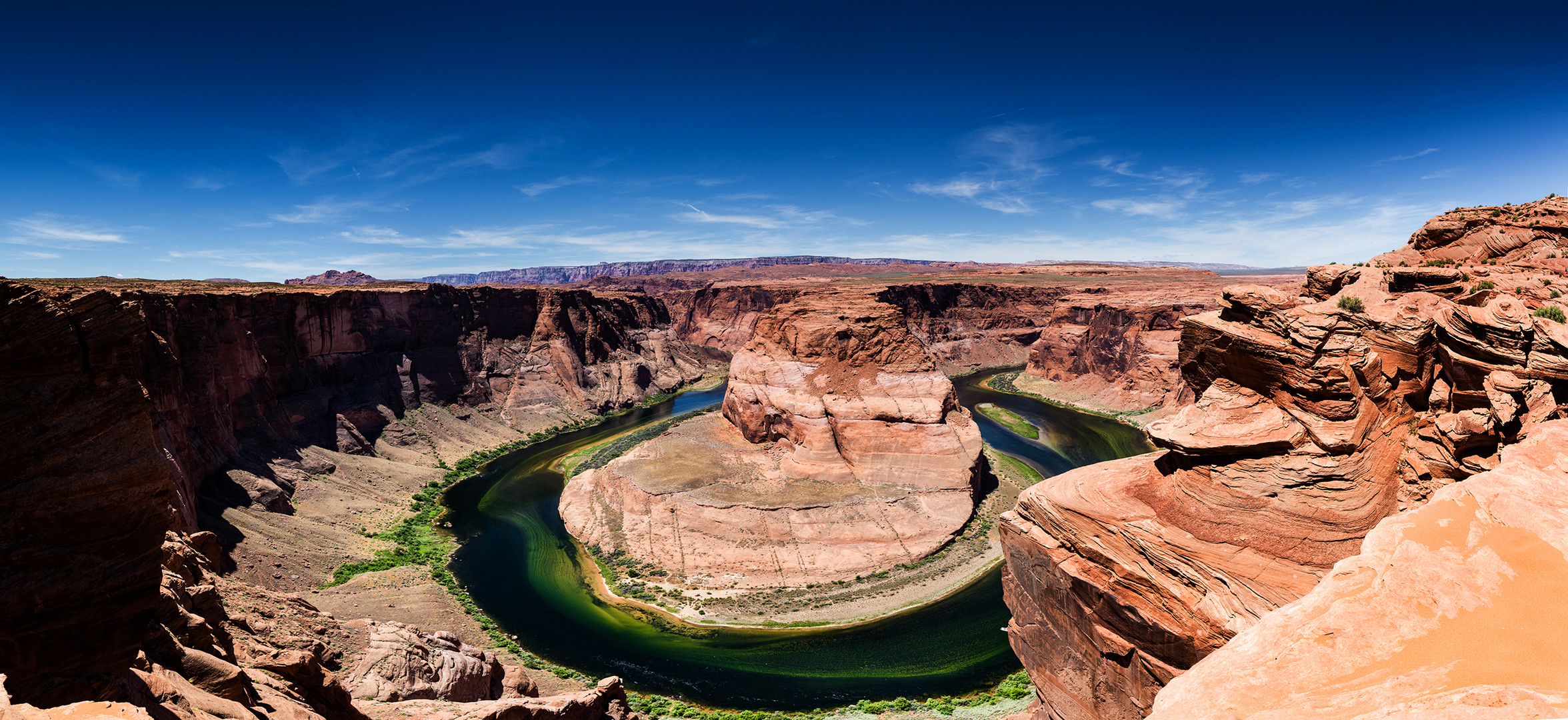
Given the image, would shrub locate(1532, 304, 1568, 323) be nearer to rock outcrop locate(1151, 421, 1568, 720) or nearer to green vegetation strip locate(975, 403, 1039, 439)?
rock outcrop locate(1151, 421, 1568, 720)

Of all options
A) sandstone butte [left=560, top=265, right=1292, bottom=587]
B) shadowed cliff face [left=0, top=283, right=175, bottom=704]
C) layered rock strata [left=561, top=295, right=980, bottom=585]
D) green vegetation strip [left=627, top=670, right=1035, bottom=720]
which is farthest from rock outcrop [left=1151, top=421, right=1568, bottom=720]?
layered rock strata [left=561, top=295, right=980, bottom=585]

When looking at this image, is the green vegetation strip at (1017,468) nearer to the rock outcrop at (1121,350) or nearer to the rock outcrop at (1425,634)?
the rock outcrop at (1121,350)

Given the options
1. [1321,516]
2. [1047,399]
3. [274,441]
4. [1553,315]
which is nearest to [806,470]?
[1321,516]

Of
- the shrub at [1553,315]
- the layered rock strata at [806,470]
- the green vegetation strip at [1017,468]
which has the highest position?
the shrub at [1553,315]

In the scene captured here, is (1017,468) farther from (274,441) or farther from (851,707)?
(274,441)

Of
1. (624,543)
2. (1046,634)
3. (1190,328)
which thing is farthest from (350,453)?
(1190,328)

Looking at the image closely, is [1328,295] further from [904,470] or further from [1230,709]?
[904,470]

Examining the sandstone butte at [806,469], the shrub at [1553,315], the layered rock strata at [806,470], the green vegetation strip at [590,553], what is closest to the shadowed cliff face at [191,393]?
the green vegetation strip at [590,553]

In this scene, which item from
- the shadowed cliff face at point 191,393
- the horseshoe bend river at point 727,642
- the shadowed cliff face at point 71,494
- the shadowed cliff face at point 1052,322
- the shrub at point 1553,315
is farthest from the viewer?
the shadowed cliff face at point 1052,322
